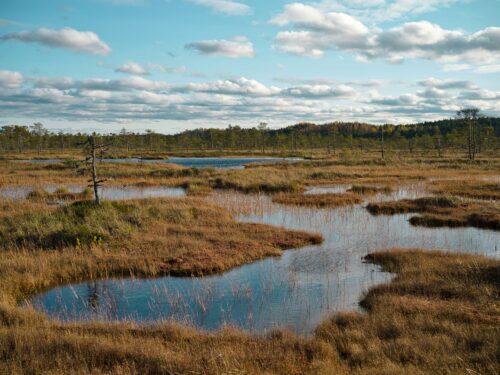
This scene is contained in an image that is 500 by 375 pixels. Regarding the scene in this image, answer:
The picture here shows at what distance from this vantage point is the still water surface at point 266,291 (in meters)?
12.6

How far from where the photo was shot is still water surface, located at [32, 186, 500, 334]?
498 inches

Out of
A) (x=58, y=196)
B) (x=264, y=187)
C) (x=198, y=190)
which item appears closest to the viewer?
(x=58, y=196)

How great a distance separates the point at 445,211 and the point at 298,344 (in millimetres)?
21940

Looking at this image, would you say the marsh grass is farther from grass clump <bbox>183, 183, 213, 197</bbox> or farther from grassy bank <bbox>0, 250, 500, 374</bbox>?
grassy bank <bbox>0, 250, 500, 374</bbox>

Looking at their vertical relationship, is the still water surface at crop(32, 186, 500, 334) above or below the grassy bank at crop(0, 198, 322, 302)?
below

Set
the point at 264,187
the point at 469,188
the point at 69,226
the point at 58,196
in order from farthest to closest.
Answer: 1. the point at 264,187
2. the point at 469,188
3. the point at 58,196
4. the point at 69,226

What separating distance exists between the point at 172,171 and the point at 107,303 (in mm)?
43005

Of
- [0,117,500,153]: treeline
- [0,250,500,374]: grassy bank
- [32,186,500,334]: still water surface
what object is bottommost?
[32,186,500,334]: still water surface

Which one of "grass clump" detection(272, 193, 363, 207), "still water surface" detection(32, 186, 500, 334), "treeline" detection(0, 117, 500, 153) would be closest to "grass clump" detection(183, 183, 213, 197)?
"grass clump" detection(272, 193, 363, 207)

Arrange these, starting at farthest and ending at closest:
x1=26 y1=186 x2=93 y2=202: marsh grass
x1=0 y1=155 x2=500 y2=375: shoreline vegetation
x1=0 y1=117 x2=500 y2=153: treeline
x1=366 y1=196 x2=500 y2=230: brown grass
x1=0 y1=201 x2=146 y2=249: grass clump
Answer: x1=0 y1=117 x2=500 y2=153: treeline < x1=26 y1=186 x2=93 y2=202: marsh grass < x1=366 y1=196 x2=500 y2=230: brown grass < x1=0 y1=201 x2=146 y2=249: grass clump < x1=0 y1=155 x2=500 y2=375: shoreline vegetation

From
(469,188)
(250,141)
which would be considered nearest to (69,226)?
(469,188)

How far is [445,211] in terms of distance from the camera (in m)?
28.3

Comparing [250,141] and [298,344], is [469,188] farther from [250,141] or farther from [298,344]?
[250,141]

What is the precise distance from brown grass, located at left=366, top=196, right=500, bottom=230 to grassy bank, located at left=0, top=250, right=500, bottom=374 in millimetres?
13739
